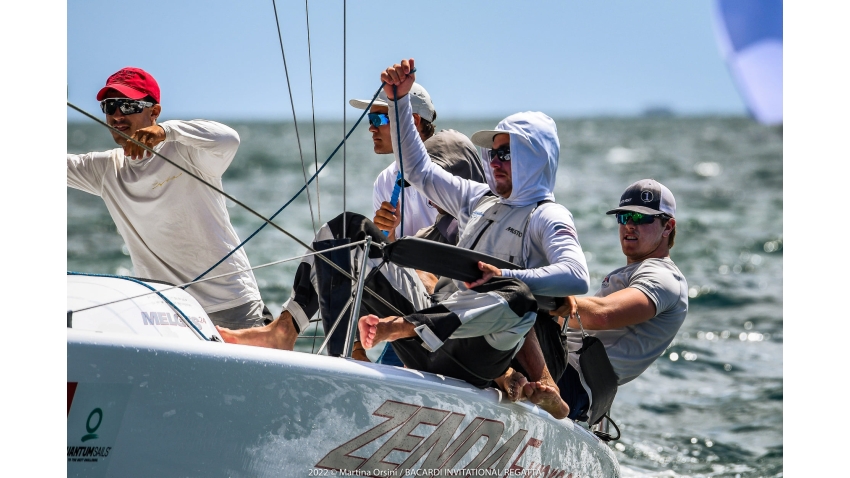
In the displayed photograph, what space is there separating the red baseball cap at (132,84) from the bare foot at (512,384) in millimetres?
1689

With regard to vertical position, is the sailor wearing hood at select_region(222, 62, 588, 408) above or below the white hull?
above

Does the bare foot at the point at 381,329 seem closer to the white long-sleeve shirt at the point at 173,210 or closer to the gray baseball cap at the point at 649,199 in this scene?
→ the white long-sleeve shirt at the point at 173,210

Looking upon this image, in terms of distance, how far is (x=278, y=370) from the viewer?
2.79 metres

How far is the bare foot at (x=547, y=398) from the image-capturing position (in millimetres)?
3332

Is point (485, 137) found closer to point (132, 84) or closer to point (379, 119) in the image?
point (379, 119)

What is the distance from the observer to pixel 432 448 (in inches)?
123

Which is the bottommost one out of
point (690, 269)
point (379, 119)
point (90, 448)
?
point (690, 269)

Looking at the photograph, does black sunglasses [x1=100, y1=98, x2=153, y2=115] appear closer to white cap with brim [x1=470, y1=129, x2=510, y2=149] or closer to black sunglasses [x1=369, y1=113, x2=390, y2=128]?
black sunglasses [x1=369, y1=113, x2=390, y2=128]

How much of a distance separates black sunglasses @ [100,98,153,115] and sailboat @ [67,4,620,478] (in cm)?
78

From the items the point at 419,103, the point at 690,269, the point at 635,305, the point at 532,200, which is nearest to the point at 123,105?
the point at 419,103

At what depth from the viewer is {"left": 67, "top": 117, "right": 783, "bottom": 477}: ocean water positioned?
6.48 meters

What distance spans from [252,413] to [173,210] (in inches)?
50.5

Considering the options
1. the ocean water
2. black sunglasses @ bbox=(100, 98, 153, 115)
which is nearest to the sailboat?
the ocean water

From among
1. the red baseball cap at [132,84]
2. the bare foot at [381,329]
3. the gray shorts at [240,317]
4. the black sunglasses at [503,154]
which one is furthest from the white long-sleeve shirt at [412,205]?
the bare foot at [381,329]
